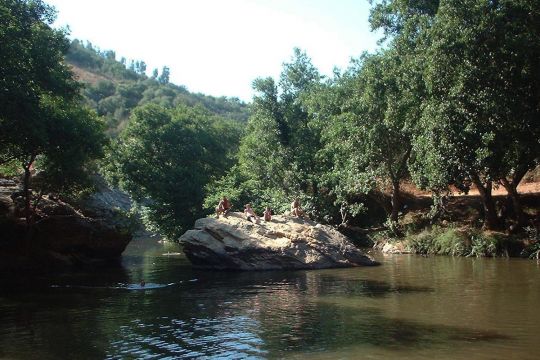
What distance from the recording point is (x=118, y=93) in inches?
5443

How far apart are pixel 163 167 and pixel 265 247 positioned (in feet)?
83.8

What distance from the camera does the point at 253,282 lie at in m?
23.0

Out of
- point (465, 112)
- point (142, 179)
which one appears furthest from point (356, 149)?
point (142, 179)

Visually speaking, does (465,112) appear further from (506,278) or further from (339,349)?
(339,349)

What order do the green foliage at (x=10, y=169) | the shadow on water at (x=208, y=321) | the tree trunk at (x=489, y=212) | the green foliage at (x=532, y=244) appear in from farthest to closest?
the tree trunk at (x=489, y=212) < the green foliage at (x=10, y=169) < the green foliage at (x=532, y=244) < the shadow on water at (x=208, y=321)

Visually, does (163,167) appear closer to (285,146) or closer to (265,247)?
(285,146)

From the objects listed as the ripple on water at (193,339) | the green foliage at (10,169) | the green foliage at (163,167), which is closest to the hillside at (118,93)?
the green foliage at (163,167)

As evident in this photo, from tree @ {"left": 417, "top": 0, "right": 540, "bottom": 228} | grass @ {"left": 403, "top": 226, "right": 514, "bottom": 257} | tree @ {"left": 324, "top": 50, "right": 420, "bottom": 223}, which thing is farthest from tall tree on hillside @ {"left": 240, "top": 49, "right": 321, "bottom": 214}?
tree @ {"left": 417, "top": 0, "right": 540, "bottom": 228}

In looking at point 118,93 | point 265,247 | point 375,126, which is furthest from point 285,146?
point 118,93

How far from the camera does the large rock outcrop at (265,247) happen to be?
27.4 meters

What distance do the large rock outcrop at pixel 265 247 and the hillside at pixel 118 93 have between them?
8595cm

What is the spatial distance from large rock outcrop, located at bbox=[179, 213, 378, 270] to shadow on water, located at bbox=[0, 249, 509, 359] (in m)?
3.92

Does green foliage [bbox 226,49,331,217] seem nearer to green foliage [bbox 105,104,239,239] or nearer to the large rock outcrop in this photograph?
green foliage [bbox 105,104,239,239]

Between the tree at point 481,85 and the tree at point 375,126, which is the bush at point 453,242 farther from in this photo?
the tree at point 481,85
